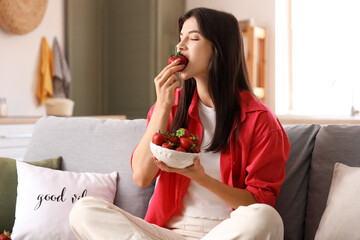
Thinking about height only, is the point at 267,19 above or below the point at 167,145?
above

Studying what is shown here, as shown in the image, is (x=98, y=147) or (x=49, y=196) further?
(x=98, y=147)

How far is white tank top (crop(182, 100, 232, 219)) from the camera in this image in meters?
1.63

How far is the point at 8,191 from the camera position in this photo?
2.02 metres

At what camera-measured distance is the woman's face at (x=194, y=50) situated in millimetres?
1673

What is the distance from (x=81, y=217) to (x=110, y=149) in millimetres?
717

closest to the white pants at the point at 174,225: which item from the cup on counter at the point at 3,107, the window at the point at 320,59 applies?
the cup on counter at the point at 3,107

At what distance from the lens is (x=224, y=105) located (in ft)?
5.57

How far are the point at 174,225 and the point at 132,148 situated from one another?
521 millimetres

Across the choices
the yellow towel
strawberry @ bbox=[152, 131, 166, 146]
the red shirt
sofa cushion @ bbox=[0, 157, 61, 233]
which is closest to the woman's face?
the red shirt

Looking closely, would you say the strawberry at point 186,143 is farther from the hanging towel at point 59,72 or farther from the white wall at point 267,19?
the hanging towel at point 59,72

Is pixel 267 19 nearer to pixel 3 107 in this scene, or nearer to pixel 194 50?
pixel 3 107

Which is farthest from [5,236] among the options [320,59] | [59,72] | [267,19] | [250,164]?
[267,19]

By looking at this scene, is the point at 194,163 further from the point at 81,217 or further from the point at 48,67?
the point at 48,67

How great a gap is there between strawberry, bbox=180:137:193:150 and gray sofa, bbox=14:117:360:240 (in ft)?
1.88
